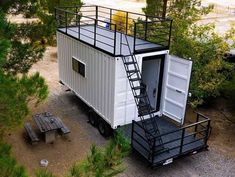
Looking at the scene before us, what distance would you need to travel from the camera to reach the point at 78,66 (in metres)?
10.1

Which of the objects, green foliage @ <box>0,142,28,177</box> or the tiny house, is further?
the tiny house

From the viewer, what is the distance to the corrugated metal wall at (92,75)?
27.7 feet

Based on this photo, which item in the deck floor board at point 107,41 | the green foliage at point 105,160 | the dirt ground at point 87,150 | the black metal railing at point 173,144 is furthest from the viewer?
the deck floor board at point 107,41

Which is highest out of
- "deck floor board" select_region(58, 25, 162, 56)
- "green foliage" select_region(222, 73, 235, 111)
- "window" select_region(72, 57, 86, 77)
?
"deck floor board" select_region(58, 25, 162, 56)

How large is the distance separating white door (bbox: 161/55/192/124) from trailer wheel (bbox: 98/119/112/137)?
188 cm

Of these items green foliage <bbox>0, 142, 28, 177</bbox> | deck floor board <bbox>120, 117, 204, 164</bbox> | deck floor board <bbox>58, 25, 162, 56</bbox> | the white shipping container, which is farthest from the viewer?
deck floor board <bbox>58, 25, 162, 56</bbox>

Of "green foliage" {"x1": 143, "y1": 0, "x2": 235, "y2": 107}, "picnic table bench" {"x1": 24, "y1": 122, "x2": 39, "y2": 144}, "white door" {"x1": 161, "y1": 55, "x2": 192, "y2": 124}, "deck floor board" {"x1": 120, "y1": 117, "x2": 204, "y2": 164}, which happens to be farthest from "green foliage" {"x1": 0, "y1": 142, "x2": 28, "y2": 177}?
"green foliage" {"x1": 143, "y1": 0, "x2": 235, "y2": 107}

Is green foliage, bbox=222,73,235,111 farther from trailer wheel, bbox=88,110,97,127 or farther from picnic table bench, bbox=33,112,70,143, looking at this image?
picnic table bench, bbox=33,112,70,143

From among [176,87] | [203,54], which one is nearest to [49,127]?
[176,87]

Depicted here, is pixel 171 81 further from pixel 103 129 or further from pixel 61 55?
pixel 61 55

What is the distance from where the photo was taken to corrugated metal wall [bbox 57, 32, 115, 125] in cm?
843

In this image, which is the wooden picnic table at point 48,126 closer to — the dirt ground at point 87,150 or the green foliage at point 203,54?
the dirt ground at point 87,150

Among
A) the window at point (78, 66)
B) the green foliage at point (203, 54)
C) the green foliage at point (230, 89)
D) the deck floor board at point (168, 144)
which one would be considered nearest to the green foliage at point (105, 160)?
the deck floor board at point (168, 144)

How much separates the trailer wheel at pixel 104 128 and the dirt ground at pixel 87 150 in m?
0.18
